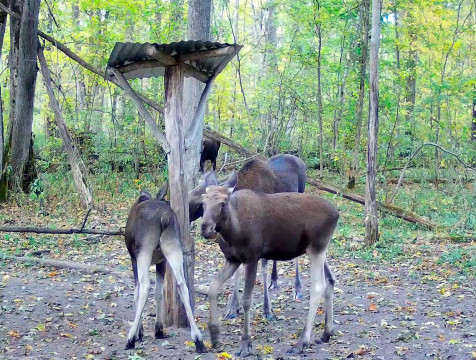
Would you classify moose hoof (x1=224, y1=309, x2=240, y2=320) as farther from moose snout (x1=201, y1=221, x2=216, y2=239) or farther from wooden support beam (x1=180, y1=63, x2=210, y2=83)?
wooden support beam (x1=180, y1=63, x2=210, y2=83)

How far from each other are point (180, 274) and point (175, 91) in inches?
83.0

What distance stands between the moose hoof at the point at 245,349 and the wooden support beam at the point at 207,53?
3161 mm

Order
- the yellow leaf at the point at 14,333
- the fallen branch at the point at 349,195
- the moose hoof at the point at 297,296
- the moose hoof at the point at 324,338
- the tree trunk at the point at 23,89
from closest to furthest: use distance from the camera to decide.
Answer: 1. the yellow leaf at the point at 14,333
2. the moose hoof at the point at 324,338
3. the moose hoof at the point at 297,296
4. the fallen branch at the point at 349,195
5. the tree trunk at the point at 23,89

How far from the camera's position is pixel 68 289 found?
358 inches

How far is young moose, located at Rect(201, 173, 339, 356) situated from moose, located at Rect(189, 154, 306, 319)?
1.99ft

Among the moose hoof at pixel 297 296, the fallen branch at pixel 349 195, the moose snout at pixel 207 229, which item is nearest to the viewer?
the moose snout at pixel 207 229

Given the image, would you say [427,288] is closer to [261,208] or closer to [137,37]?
[261,208]

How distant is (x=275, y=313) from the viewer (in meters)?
8.41

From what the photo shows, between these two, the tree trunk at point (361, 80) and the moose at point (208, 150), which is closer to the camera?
the moose at point (208, 150)

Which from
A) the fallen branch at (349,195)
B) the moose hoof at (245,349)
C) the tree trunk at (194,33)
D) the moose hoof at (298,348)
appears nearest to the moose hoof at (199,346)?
the moose hoof at (245,349)

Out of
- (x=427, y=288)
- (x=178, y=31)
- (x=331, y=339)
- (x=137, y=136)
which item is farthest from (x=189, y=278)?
(x=178, y=31)

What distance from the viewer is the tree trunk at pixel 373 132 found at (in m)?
11.4

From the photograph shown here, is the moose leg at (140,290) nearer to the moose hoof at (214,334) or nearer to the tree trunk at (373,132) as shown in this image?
the moose hoof at (214,334)

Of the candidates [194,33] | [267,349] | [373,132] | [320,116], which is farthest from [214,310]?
[320,116]
